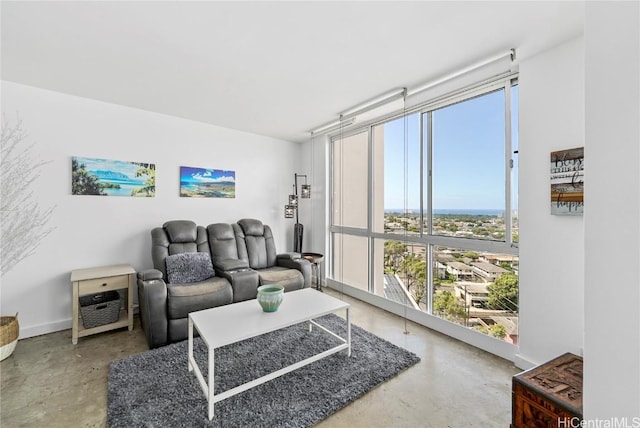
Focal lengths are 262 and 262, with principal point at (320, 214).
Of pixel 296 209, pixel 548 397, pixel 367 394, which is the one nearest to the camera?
pixel 548 397

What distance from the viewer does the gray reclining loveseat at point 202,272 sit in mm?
2451

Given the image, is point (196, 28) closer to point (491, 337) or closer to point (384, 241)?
point (384, 241)

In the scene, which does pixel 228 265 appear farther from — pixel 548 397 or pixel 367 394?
pixel 548 397

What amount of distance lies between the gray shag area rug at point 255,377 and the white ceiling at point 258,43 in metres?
2.51

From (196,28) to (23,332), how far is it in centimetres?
334

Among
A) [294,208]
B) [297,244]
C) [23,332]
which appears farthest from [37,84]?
[297,244]

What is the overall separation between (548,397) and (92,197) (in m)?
4.27

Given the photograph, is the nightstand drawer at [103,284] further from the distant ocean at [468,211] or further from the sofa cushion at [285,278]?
the distant ocean at [468,211]

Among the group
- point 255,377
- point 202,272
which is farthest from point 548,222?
point 202,272

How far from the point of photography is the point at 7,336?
222 centimetres

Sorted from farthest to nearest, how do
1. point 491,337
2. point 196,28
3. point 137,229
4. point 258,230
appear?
point 258,230 → point 137,229 → point 491,337 → point 196,28

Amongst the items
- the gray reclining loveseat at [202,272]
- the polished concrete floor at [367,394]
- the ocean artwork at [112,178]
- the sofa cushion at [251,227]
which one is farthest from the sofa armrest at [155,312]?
the sofa cushion at [251,227]

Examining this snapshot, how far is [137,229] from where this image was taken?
328cm

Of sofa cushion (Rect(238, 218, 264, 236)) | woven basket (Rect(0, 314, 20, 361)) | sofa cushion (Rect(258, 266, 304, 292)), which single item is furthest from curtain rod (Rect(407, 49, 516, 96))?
woven basket (Rect(0, 314, 20, 361))
